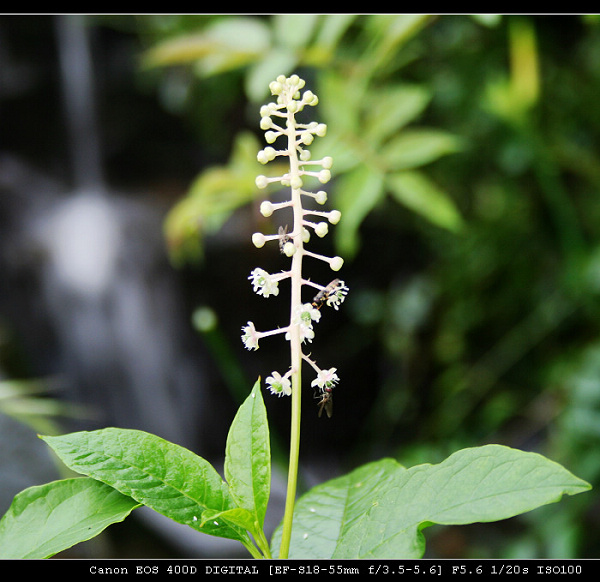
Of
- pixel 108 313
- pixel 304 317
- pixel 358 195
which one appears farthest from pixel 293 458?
pixel 108 313

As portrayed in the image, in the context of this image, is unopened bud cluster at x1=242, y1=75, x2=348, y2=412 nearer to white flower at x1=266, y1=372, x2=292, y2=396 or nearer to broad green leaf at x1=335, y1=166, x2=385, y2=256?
white flower at x1=266, y1=372, x2=292, y2=396

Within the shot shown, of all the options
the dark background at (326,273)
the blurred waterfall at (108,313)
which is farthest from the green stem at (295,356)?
the blurred waterfall at (108,313)

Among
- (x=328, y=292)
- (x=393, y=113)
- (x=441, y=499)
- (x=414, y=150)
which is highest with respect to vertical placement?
(x=393, y=113)

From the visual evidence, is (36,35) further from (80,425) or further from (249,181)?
(249,181)

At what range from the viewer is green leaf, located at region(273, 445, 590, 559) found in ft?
1.96

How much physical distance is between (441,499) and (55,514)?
0.54m

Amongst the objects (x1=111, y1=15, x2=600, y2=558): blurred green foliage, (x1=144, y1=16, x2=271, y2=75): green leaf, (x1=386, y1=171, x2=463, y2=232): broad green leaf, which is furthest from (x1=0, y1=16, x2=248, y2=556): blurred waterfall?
(x1=386, y1=171, x2=463, y2=232): broad green leaf

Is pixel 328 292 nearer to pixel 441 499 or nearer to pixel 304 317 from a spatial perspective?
pixel 304 317

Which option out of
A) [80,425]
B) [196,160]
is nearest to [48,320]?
[80,425]

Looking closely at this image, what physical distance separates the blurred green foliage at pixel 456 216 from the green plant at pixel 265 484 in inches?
35.7

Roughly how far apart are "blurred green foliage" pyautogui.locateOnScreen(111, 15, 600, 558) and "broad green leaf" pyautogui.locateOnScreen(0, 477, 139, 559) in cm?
103

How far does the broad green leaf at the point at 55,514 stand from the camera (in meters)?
0.73

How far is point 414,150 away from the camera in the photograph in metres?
1.58

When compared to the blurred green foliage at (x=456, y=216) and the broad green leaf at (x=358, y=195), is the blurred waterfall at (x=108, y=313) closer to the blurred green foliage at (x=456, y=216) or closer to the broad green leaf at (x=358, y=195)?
the blurred green foliage at (x=456, y=216)
